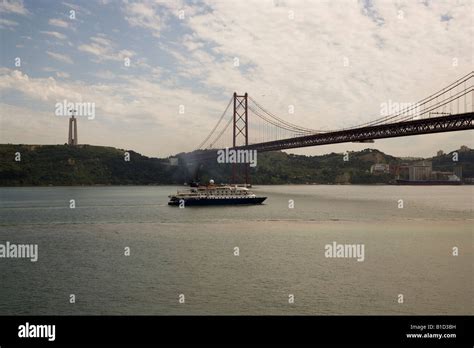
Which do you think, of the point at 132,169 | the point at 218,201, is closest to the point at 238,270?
the point at 218,201

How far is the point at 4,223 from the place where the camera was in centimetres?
3906

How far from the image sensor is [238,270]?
2030 centimetres

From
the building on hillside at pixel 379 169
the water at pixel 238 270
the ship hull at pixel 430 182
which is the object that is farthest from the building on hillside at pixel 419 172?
the water at pixel 238 270

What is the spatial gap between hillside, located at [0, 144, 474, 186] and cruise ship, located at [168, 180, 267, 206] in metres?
44.6

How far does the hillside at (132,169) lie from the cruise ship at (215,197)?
4458 centimetres

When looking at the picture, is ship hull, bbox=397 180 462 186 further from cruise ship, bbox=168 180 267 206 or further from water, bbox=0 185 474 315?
water, bbox=0 185 474 315

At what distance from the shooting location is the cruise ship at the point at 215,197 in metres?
59.6

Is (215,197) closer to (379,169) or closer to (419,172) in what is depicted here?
(379,169)

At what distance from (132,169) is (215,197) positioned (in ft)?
276

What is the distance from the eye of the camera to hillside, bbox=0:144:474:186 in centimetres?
12444

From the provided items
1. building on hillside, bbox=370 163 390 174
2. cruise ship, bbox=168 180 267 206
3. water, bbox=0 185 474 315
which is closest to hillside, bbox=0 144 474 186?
building on hillside, bbox=370 163 390 174
